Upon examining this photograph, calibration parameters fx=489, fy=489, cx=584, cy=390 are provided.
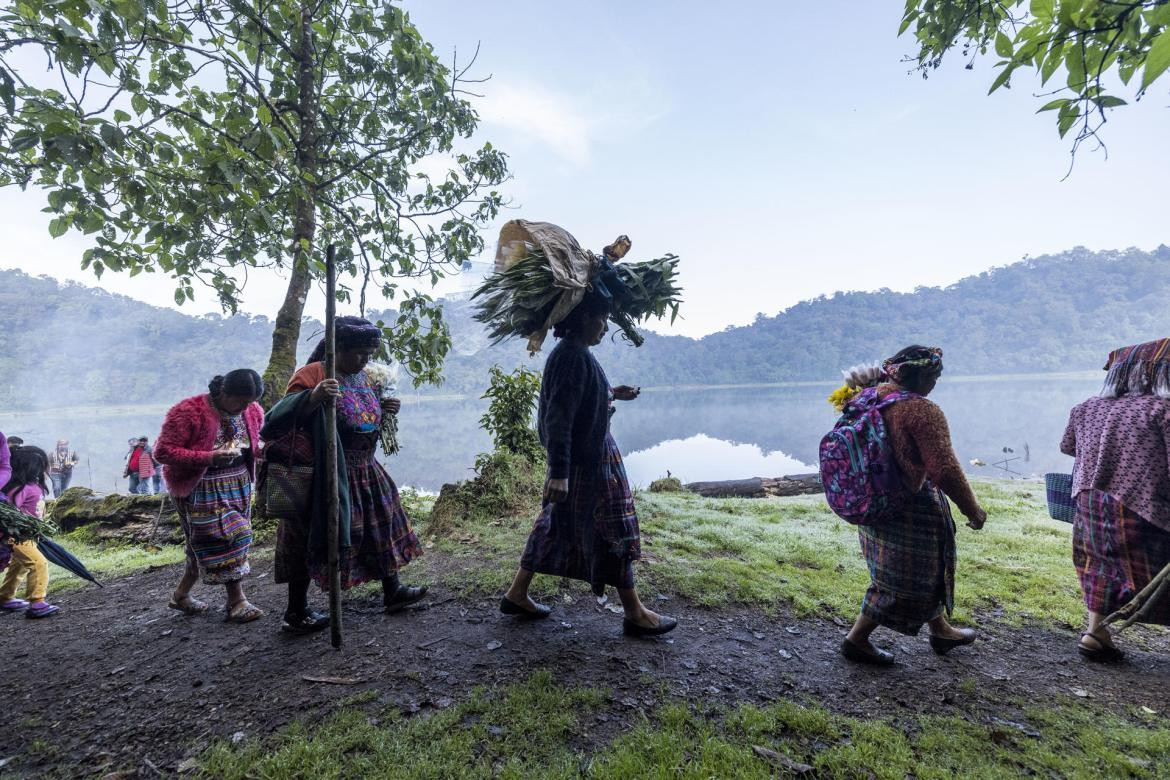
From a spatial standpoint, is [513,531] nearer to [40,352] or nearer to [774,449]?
[774,449]

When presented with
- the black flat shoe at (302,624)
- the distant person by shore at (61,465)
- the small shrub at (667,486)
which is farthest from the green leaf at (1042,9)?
the distant person by shore at (61,465)

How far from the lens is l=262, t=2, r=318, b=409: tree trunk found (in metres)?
5.34

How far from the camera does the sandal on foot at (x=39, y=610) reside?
160 inches

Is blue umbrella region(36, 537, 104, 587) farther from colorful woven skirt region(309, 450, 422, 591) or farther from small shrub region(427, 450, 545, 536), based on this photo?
small shrub region(427, 450, 545, 536)

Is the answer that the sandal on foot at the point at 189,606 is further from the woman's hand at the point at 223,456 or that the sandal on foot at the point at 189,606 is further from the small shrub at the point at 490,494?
the small shrub at the point at 490,494

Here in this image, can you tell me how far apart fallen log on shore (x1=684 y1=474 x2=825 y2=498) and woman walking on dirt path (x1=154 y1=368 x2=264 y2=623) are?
327 inches

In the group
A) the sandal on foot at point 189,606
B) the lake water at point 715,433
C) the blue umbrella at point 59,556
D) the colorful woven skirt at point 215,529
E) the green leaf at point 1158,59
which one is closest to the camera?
the green leaf at point 1158,59

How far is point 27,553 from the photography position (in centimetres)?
416

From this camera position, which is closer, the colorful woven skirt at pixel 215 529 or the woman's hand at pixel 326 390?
the woman's hand at pixel 326 390

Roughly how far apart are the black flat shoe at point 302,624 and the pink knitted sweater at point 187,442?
3.75 ft

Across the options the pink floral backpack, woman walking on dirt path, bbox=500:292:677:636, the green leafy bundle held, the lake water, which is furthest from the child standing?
the pink floral backpack

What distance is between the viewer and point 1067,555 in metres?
4.95

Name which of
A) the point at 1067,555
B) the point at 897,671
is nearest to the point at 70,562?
the point at 897,671

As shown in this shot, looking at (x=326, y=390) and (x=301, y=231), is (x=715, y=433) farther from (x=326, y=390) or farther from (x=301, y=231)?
(x=326, y=390)
